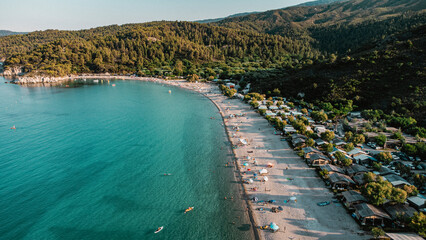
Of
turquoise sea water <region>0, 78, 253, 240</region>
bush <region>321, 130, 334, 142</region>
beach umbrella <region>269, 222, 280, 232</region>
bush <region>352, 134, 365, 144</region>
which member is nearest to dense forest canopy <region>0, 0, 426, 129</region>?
bush <region>352, 134, 365, 144</region>

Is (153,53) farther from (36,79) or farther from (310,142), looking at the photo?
(310,142)

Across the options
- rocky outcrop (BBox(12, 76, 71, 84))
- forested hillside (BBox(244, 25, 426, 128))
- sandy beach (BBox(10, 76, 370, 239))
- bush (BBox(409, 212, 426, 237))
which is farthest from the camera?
rocky outcrop (BBox(12, 76, 71, 84))

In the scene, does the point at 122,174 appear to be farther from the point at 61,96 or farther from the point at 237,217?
the point at 61,96

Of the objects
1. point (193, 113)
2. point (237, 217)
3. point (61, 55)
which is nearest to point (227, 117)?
point (193, 113)

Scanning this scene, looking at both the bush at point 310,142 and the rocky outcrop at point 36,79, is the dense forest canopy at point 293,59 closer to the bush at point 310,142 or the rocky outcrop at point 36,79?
the rocky outcrop at point 36,79

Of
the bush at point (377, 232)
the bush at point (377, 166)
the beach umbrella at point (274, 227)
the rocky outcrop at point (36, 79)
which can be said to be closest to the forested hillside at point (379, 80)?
the bush at point (377, 166)

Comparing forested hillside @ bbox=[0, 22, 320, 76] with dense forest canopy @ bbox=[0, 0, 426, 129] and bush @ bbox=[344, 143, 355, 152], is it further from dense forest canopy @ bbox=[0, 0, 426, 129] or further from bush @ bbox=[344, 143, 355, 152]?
bush @ bbox=[344, 143, 355, 152]
